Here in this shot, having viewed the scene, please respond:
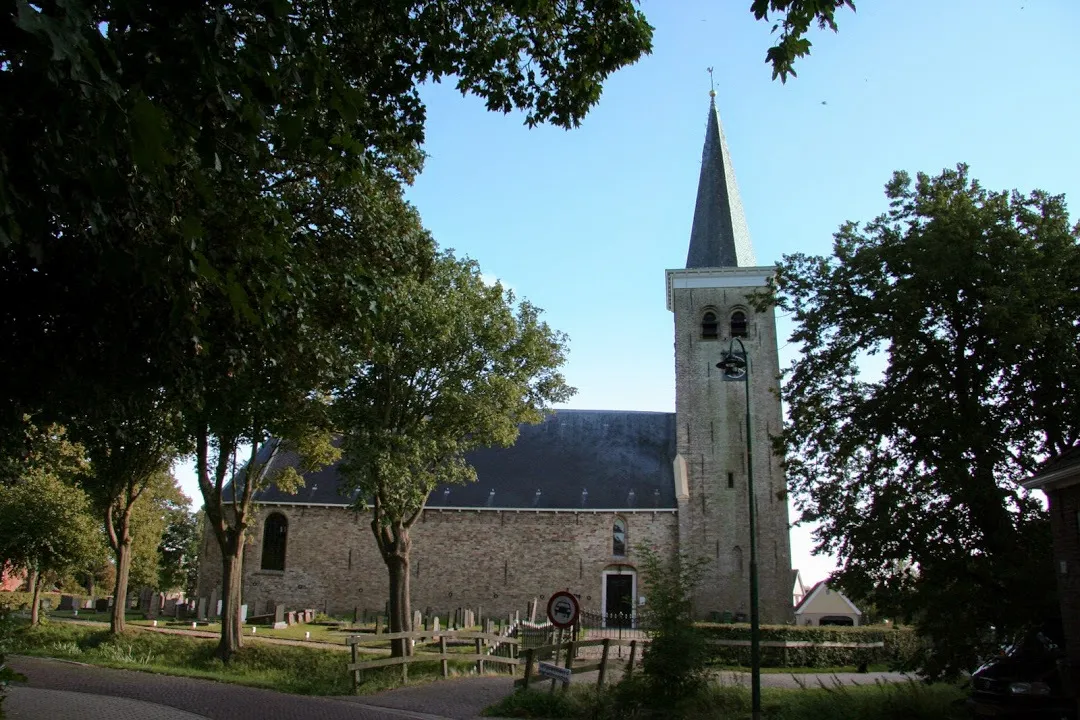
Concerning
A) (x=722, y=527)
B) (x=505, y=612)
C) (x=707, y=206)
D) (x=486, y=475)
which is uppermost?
(x=707, y=206)

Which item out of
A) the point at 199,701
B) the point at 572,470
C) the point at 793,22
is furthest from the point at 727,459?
the point at 793,22

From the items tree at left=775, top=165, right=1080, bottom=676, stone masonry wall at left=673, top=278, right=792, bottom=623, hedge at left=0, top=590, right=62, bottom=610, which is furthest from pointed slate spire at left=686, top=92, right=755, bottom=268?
hedge at left=0, top=590, right=62, bottom=610

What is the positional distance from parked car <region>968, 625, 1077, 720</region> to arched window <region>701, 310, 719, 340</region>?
2372 centimetres

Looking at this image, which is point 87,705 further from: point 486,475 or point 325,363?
point 486,475

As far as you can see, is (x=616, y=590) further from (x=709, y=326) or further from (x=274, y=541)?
(x=274, y=541)

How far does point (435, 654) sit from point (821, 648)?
11.8 meters

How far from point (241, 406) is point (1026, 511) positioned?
1507 cm

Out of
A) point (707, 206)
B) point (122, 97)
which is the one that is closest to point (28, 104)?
point (122, 97)

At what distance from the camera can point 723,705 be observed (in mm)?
11297

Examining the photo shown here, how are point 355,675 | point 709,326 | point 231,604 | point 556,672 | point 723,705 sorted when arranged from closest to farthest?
point 723,705
point 556,672
point 355,675
point 231,604
point 709,326

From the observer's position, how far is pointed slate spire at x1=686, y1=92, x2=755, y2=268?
1405 inches

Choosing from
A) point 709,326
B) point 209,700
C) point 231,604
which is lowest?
point 209,700

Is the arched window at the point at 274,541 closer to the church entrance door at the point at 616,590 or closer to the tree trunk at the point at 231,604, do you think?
the church entrance door at the point at 616,590

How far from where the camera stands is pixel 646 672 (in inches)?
437
